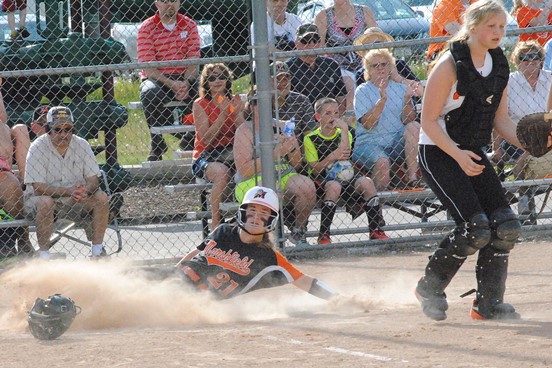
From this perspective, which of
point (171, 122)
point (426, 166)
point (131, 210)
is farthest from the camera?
point (131, 210)

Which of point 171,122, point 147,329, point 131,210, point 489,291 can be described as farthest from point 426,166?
point 131,210

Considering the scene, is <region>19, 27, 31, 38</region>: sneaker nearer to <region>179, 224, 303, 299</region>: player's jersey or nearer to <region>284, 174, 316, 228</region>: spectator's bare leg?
<region>284, 174, 316, 228</region>: spectator's bare leg

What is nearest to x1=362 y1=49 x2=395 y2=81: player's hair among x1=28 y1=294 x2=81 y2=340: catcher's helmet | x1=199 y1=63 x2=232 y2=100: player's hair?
x1=199 y1=63 x2=232 y2=100: player's hair

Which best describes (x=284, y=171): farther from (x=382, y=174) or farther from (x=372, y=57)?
(x=372, y=57)

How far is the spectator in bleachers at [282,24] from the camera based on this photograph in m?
10.6

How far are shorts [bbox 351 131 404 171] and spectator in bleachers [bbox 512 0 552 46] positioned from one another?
2.55 metres

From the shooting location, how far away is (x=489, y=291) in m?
6.20

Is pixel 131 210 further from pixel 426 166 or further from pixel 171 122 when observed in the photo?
pixel 426 166

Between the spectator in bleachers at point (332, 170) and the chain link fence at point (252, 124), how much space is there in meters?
0.01

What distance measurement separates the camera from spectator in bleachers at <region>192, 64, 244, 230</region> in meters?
9.16

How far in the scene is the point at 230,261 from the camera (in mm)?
6926

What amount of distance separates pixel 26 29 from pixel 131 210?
2.24 metres

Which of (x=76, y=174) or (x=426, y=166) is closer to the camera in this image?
(x=426, y=166)

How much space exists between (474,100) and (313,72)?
4.05m
